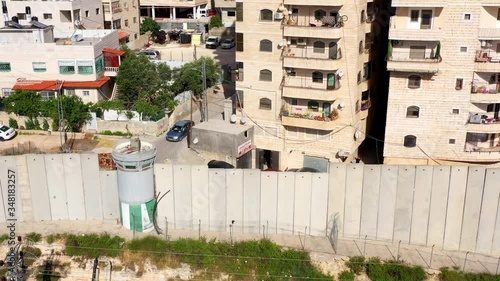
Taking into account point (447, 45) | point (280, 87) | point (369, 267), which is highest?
point (447, 45)

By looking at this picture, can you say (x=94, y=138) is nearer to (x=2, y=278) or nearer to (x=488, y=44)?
(x=2, y=278)

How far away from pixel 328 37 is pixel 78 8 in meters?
34.6

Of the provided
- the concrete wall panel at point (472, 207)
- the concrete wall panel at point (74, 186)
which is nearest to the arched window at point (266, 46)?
the concrete wall panel at point (74, 186)

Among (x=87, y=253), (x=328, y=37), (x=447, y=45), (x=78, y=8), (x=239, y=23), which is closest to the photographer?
(x=87, y=253)

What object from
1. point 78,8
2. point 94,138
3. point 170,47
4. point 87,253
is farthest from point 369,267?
point 170,47

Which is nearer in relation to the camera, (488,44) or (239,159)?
(488,44)

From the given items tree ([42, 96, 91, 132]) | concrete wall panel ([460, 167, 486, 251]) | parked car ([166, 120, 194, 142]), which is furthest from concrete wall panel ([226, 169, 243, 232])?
tree ([42, 96, 91, 132])

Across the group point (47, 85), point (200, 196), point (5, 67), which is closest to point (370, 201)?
point (200, 196)

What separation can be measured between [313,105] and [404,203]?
11465mm

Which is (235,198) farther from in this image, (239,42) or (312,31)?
(239,42)

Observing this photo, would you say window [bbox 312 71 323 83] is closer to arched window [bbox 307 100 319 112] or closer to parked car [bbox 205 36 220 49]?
arched window [bbox 307 100 319 112]

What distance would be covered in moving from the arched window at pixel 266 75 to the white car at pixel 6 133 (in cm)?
1862

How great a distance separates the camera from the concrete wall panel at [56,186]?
87.9 feet

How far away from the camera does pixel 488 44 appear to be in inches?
1225
